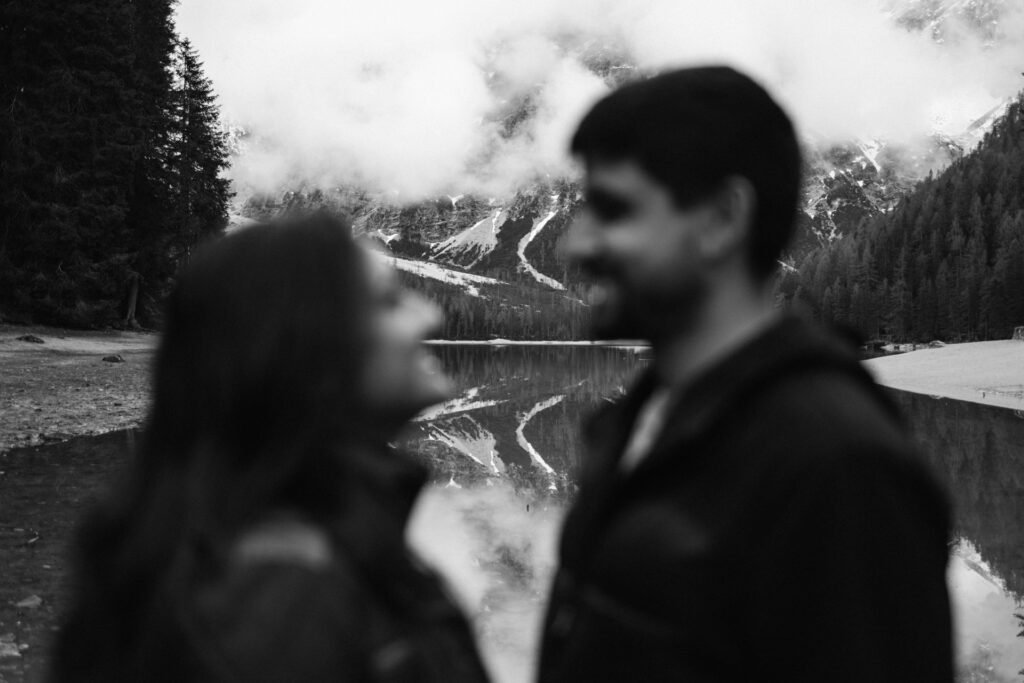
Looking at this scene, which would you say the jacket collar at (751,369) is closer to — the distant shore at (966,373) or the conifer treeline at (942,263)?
the distant shore at (966,373)

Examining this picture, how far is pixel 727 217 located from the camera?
5.18 feet

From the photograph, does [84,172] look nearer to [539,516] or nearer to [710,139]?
[539,516]

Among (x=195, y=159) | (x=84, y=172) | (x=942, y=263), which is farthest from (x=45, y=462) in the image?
(x=942, y=263)

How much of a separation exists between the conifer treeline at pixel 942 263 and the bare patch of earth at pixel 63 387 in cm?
5980

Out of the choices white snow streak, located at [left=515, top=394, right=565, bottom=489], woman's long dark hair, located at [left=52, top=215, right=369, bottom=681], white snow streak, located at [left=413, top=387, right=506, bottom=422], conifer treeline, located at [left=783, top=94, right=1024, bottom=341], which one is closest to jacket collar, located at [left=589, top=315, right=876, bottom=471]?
woman's long dark hair, located at [left=52, top=215, right=369, bottom=681]

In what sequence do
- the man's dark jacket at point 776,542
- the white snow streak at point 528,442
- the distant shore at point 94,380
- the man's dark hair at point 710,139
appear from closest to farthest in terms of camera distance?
the man's dark jacket at point 776,542 → the man's dark hair at point 710,139 → the distant shore at point 94,380 → the white snow streak at point 528,442

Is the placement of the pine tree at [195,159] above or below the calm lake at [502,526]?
above

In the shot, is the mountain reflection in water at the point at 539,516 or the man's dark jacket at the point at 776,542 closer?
the man's dark jacket at the point at 776,542

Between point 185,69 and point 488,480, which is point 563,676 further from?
point 185,69

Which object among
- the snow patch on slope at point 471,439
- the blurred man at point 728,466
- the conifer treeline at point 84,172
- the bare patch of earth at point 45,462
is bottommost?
the snow patch on slope at point 471,439

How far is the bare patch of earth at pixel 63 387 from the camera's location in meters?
14.9

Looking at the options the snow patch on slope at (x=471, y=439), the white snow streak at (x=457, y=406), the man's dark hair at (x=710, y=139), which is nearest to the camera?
the man's dark hair at (x=710, y=139)

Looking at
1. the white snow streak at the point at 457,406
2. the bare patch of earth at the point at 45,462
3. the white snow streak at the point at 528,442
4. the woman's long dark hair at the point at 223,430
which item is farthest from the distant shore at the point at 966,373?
the woman's long dark hair at the point at 223,430

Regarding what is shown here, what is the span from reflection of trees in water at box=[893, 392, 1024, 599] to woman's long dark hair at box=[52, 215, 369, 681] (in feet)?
33.5
